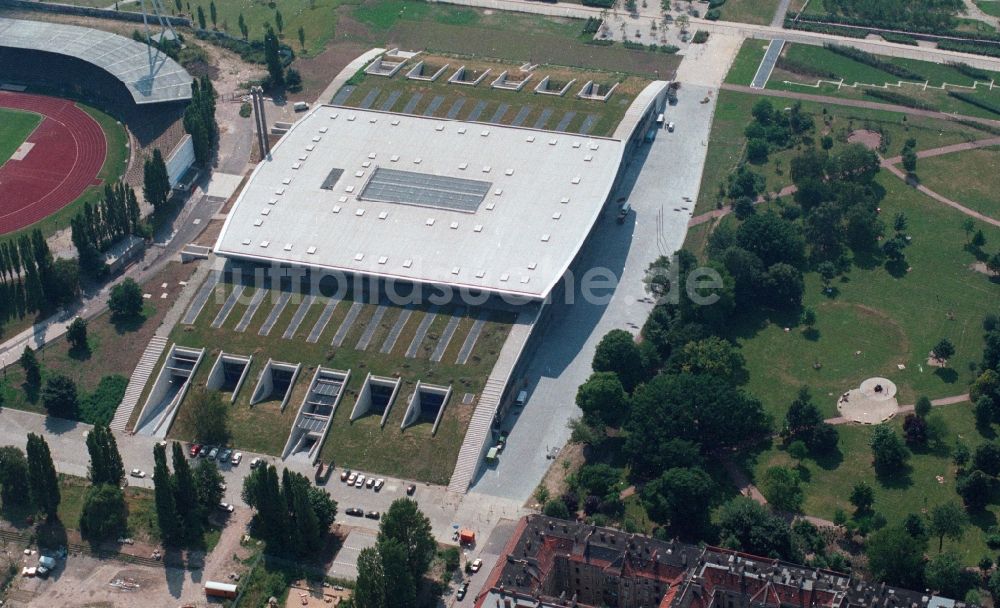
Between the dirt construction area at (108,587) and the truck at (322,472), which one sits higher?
the truck at (322,472)

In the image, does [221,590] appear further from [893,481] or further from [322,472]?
[893,481]

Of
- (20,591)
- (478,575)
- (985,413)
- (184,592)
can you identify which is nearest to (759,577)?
(478,575)

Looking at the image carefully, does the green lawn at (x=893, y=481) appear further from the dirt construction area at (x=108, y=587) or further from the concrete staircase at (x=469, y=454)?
the dirt construction area at (x=108, y=587)

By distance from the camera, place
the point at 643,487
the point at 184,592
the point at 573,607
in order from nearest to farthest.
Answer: the point at 573,607 → the point at 184,592 → the point at 643,487

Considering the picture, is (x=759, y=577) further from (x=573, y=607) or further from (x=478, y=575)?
(x=478, y=575)

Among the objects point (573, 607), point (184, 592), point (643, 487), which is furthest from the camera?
point (643, 487)

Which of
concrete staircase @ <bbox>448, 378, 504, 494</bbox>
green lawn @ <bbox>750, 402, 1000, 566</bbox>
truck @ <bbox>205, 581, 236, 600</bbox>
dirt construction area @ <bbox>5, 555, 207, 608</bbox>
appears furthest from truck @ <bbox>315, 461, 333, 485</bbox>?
green lawn @ <bbox>750, 402, 1000, 566</bbox>

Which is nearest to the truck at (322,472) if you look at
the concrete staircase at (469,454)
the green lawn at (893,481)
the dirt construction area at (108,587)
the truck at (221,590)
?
the concrete staircase at (469,454)

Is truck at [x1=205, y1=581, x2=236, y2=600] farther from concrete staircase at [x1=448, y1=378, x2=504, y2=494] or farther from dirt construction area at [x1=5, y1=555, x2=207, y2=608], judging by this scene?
concrete staircase at [x1=448, y1=378, x2=504, y2=494]
